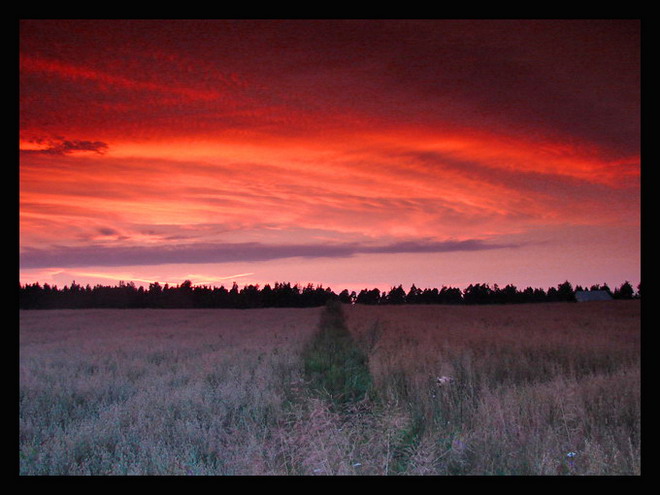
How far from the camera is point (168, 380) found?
10.5 metres

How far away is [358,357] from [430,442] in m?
7.34

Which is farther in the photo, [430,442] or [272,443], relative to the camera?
[272,443]

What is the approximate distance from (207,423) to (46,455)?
1998 mm

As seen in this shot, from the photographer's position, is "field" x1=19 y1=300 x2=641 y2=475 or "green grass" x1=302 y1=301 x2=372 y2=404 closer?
"field" x1=19 y1=300 x2=641 y2=475

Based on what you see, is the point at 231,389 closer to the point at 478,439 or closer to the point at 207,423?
the point at 207,423

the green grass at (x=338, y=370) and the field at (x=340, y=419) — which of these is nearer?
the field at (x=340, y=419)

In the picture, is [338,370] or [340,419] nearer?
[340,419]

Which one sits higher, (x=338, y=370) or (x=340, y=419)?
(x=340, y=419)
